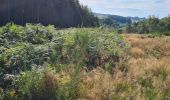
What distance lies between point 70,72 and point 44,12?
162ft

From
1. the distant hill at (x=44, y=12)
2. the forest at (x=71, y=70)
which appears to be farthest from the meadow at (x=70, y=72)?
the distant hill at (x=44, y=12)

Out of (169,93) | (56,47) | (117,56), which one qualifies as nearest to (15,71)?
(56,47)

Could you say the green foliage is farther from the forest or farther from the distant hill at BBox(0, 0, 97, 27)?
the distant hill at BBox(0, 0, 97, 27)

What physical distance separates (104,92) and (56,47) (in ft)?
10.5

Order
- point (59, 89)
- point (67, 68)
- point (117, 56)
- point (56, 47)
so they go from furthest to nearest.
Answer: point (117, 56) < point (56, 47) < point (67, 68) < point (59, 89)

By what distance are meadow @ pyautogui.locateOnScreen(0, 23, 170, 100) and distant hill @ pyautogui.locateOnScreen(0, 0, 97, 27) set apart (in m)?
32.7

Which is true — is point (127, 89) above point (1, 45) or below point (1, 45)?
below

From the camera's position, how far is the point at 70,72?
7.93 meters

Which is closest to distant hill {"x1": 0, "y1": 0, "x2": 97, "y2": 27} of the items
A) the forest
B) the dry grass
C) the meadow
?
the forest

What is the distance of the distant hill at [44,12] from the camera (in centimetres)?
4734

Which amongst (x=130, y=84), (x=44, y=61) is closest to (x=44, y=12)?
(x=44, y=61)

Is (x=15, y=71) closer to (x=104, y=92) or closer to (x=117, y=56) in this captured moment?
(x=104, y=92)

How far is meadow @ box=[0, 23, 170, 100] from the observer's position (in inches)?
285

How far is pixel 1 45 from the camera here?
927cm
